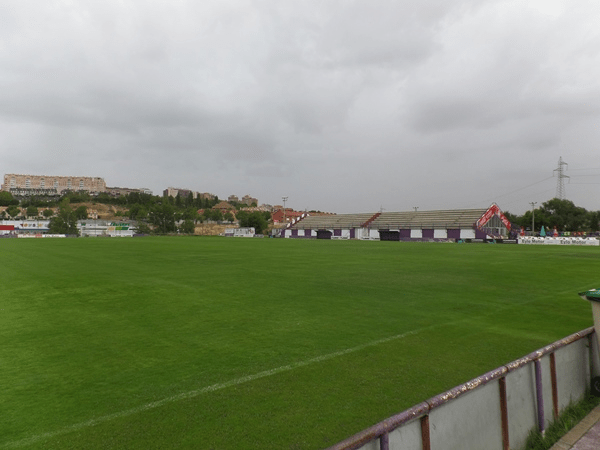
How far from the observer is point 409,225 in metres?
78.4

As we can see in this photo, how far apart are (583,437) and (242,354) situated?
4.67 m

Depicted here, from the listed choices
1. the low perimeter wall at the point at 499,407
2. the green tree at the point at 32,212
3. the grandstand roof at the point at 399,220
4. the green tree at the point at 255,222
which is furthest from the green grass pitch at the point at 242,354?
the green tree at the point at 32,212

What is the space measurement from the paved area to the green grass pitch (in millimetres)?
1317

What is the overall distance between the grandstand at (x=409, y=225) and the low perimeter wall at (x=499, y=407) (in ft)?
223

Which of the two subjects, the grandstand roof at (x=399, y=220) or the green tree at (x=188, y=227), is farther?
the green tree at (x=188, y=227)

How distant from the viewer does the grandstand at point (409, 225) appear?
68.9m

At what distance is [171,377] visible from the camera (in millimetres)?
5336

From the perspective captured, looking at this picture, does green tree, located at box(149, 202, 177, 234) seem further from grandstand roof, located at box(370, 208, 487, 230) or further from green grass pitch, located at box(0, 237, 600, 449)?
green grass pitch, located at box(0, 237, 600, 449)

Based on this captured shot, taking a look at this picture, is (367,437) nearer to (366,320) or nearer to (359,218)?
(366,320)

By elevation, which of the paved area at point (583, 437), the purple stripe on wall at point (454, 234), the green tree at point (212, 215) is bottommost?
the paved area at point (583, 437)

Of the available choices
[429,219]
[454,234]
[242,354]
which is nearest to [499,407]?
[242,354]

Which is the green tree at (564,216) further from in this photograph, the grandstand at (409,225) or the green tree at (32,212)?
the green tree at (32,212)

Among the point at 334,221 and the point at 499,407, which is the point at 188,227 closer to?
the point at 334,221

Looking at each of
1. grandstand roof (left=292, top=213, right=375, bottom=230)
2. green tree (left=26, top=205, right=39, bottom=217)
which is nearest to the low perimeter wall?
grandstand roof (left=292, top=213, right=375, bottom=230)
